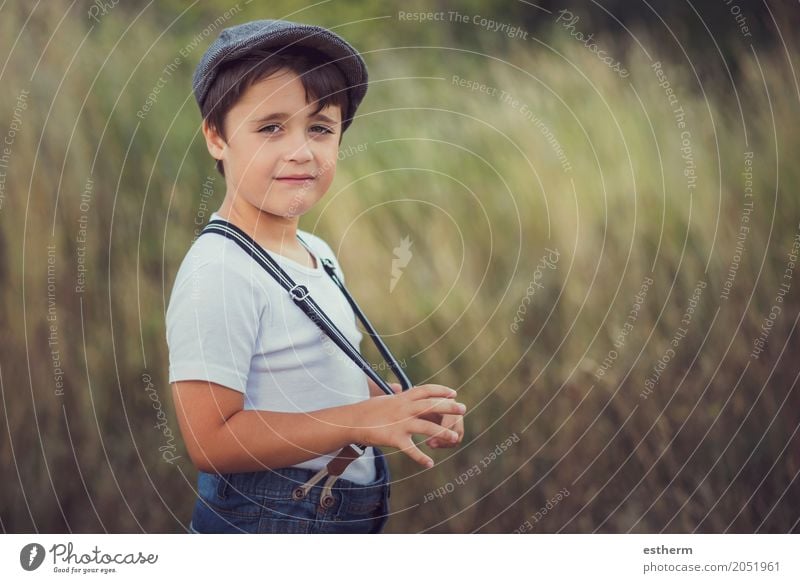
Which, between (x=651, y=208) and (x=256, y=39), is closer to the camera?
(x=256, y=39)

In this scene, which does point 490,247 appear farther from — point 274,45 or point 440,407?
point 274,45

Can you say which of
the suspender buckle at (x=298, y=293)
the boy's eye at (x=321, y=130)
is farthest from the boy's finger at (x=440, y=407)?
the boy's eye at (x=321, y=130)

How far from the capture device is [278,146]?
191cm

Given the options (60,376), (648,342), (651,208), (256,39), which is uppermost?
(256,39)

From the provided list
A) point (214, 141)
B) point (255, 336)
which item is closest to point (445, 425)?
point (255, 336)

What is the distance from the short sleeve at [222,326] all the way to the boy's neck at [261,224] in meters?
0.10

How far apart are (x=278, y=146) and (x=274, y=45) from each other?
19cm

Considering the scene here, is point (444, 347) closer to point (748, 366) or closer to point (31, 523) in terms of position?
point (748, 366)

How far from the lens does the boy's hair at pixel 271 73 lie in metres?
1.87

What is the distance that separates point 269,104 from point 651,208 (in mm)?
919

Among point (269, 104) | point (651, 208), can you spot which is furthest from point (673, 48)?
point (269, 104)

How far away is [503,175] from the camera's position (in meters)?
2.20

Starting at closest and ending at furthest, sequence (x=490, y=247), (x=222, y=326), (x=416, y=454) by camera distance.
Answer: (x=222, y=326) < (x=416, y=454) < (x=490, y=247)

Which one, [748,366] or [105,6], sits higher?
[105,6]
